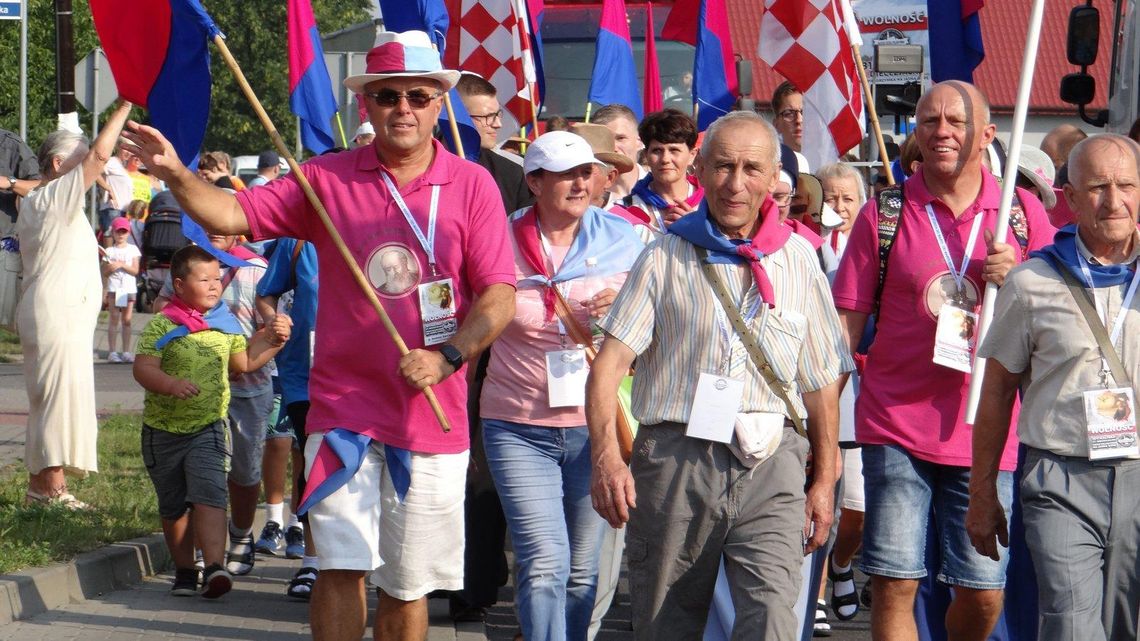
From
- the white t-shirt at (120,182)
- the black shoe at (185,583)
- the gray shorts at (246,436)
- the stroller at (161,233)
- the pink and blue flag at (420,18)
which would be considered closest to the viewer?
the black shoe at (185,583)

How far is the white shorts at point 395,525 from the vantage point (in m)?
5.94

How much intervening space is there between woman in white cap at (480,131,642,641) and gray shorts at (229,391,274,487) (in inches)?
118

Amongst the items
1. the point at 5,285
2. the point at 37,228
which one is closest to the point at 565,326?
the point at 37,228

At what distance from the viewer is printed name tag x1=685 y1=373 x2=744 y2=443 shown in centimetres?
540

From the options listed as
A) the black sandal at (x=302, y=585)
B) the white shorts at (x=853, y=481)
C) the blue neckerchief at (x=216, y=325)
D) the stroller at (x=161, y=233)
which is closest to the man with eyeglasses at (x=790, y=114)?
the white shorts at (x=853, y=481)

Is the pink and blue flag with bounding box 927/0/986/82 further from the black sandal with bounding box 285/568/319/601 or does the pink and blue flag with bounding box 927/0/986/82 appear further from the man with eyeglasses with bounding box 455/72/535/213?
the black sandal with bounding box 285/568/319/601

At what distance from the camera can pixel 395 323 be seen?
6.02m

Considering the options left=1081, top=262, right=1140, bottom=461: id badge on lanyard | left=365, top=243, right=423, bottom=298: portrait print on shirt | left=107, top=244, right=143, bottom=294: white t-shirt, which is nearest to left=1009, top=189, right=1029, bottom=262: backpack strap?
left=1081, top=262, right=1140, bottom=461: id badge on lanyard

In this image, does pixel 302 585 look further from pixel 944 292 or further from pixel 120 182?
pixel 120 182

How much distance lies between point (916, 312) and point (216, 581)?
13.0 feet

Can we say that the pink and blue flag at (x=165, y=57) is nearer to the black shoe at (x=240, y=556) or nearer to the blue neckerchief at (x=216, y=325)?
the blue neckerchief at (x=216, y=325)

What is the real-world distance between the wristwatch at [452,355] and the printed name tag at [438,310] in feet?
0.31

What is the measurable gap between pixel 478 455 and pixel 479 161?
1.55m

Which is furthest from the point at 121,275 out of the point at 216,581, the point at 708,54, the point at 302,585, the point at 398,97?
the point at 398,97
